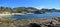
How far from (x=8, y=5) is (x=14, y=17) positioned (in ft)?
1.30

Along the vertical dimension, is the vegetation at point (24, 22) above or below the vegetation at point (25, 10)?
below

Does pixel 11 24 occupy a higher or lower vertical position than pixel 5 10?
lower

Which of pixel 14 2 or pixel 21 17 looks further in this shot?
pixel 21 17

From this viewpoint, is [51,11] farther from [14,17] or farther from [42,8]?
[14,17]

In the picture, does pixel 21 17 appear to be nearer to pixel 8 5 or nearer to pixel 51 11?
pixel 8 5

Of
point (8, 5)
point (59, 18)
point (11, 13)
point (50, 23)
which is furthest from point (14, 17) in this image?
point (59, 18)

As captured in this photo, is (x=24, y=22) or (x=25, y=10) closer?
(x=24, y=22)

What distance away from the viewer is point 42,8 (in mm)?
3906

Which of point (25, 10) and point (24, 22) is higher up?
point (25, 10)

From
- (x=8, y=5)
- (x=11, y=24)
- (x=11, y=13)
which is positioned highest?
(x=8, y=5)

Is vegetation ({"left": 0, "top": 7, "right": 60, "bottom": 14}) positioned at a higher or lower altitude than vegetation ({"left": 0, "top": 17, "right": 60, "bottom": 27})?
higher

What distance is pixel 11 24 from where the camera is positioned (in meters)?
3.77

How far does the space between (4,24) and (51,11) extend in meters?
1.45

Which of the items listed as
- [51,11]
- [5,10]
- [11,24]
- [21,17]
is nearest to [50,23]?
[51,11]
